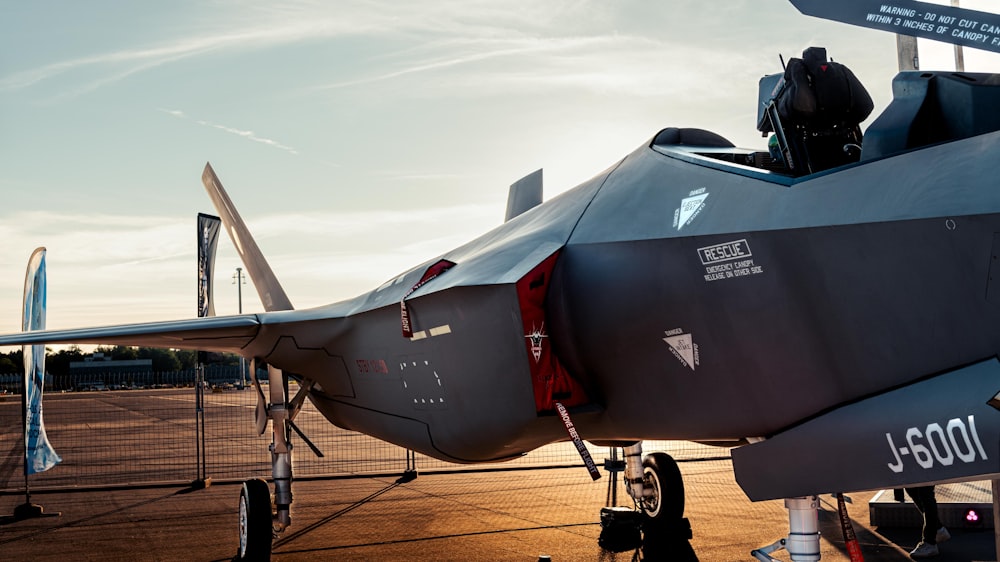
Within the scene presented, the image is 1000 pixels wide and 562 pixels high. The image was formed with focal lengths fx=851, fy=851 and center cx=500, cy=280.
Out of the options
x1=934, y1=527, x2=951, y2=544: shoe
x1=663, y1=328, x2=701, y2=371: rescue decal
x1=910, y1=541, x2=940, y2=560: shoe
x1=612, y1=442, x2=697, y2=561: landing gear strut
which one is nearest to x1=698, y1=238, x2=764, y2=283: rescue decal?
x1=663, y1=328, x2=701, y2=371: rescue decal

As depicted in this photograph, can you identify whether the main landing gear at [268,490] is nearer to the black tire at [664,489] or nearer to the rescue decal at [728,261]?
the black tire at [664,489]

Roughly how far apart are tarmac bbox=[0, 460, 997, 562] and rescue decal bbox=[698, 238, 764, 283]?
16.4 feet

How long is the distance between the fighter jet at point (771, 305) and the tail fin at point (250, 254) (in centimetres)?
523

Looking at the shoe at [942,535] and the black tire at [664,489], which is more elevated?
the black tire at [664,489]

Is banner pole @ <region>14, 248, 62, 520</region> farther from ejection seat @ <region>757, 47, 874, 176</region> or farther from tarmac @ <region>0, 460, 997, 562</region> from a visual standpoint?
ejection seat @ <region>757, 47, 874, 176</region>

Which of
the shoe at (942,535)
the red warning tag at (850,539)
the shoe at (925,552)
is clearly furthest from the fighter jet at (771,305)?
the shoe at (942,535)

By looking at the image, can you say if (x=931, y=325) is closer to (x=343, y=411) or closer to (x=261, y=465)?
(x=343, y=411)

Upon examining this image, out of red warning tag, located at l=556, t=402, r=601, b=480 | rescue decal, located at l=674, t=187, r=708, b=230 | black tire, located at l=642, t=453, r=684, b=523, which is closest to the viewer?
rescue decal, located at l=674, t=187, r=708, b=230

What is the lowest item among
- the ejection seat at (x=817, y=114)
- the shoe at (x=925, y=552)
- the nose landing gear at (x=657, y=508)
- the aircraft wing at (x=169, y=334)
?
the shoe at (x=925, y=552)

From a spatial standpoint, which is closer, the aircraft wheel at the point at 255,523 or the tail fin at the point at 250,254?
the aircraft wheel at the point at 255,523

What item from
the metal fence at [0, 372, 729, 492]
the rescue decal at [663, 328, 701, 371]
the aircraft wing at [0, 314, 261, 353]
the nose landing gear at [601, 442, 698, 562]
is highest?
the aircraft wing at [0, 314, 261, 353]

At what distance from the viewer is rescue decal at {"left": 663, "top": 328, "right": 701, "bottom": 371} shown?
4.20 metres

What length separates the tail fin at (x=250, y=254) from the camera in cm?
1145

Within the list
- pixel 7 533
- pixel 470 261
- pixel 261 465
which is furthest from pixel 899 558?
pixel 261 465
